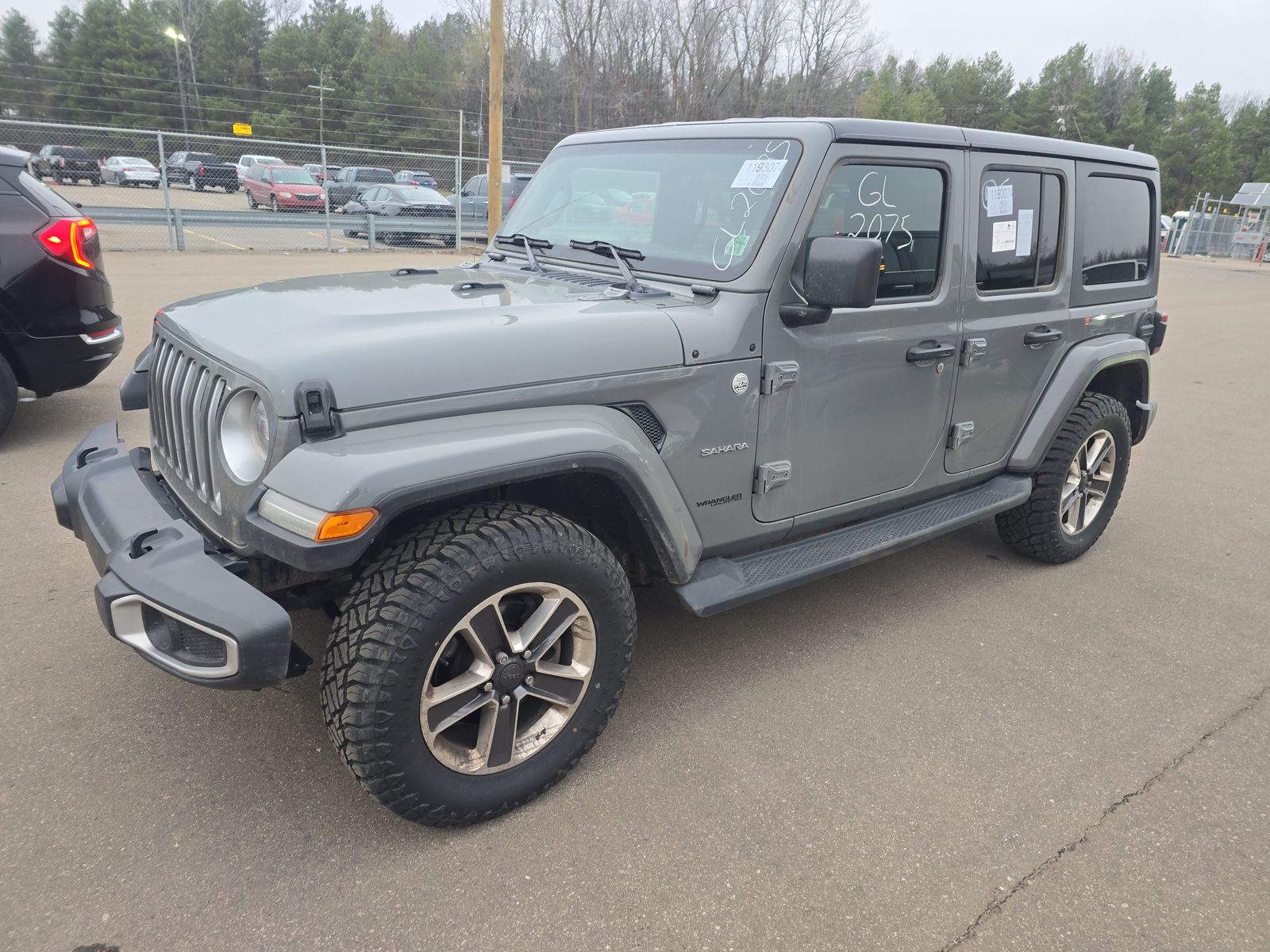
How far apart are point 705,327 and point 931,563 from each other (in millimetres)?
2360

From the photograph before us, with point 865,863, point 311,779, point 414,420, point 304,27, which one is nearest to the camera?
point 414,420

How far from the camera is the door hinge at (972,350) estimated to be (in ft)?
11.6

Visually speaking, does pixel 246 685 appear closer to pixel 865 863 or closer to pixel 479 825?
pixel 479 825

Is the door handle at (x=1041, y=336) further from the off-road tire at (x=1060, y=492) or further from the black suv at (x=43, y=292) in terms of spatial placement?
the black suv at (x=43, y=292)

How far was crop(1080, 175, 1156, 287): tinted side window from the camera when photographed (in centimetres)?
408

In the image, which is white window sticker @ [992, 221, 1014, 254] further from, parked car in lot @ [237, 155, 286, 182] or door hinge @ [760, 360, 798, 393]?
parked car in lot @ [237, 155, 286, 182]

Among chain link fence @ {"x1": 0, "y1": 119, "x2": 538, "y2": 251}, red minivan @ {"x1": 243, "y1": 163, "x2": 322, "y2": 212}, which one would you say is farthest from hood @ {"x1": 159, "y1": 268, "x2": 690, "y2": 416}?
red minivan @ {"x1": 243, "y1": 163, "x2": 322, "y2": 212}

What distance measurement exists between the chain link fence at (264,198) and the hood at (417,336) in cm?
1477

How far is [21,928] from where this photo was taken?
79.9 inches

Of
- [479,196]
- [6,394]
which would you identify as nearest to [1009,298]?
[6,394]

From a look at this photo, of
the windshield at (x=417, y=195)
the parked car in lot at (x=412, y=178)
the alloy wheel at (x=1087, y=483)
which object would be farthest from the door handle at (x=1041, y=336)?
the parked car in lot at (x=412, y=178)

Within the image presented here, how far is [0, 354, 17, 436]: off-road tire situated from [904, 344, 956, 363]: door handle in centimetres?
501

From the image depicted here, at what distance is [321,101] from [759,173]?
152 ft

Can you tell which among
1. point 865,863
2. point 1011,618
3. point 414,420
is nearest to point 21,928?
point 414,420
